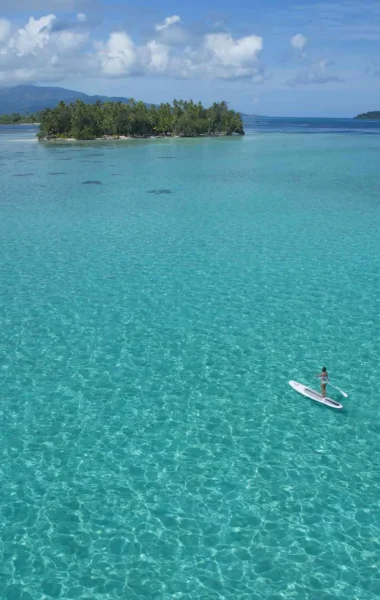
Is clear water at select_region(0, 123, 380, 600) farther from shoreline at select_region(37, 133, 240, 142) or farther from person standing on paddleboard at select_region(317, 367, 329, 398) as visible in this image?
shoreline at select_region(37, 133, 240, 142)

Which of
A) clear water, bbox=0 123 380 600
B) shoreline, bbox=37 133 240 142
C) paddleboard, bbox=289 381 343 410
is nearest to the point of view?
clear water, bbox=0 123 380 600

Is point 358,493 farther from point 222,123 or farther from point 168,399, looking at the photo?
point 222,123

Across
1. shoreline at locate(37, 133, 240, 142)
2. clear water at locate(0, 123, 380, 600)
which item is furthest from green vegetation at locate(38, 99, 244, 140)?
clear water at locate(0, 123, 380, 600)

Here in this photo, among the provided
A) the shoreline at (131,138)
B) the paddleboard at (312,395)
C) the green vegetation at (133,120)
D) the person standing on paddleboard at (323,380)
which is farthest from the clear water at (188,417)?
the green vegetation at (133,120)

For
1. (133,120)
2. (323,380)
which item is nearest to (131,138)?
(133,120)

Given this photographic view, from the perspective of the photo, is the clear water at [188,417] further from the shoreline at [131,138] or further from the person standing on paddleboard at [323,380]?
the shoreline at [131,138]
